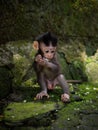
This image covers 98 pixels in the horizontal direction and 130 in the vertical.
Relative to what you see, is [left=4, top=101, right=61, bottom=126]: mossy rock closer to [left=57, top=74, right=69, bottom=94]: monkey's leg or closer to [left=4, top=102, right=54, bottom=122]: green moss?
[left=4, top=102, right=54, bottom=122]: green moss

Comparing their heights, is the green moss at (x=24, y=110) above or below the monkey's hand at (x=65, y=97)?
below

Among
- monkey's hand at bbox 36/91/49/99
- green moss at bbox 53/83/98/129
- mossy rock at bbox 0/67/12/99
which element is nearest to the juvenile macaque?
monkey's hand at bbox 36/91/49/99

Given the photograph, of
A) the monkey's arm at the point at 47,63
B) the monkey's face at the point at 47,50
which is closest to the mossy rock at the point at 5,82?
the monkey's arm at the point at 47,63

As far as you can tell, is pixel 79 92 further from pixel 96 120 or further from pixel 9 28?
pixel 9 28

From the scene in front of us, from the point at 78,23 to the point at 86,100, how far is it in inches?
156

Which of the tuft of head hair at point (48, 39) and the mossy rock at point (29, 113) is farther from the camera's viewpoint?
the tuft of head hair at point (48, 39)

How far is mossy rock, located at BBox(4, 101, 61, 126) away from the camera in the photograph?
23.2 ft

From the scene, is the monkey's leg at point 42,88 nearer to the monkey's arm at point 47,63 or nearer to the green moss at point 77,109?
the monkey's arm at point 47,63

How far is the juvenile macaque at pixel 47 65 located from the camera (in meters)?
7.96

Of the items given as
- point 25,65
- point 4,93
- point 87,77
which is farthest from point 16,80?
point 87,77

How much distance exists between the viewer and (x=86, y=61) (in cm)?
1140

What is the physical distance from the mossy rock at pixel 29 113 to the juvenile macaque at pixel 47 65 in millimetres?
361

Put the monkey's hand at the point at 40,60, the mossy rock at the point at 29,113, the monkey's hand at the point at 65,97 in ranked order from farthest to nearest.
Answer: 1. the monkey's hand at the point at 65,97
2. the monkey's hand at the point at 40,60
3. the mossy rock at the point at 29,113

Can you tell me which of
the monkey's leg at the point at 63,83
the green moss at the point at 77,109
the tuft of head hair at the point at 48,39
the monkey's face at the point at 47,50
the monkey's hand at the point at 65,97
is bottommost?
the green moss at the point at 77,109
